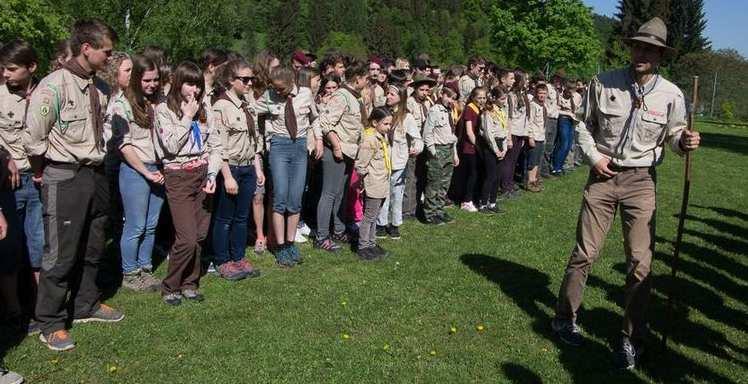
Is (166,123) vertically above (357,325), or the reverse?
(166,123)

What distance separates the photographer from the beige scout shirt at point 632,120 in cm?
463

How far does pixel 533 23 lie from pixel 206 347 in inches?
2110

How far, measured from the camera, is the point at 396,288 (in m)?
6.30

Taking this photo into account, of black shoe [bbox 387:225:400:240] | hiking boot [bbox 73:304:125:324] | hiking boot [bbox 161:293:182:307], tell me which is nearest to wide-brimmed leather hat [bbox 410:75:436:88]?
black shoe [bbox 387:225:400:240]

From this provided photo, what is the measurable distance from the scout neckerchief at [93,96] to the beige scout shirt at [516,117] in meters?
7.73

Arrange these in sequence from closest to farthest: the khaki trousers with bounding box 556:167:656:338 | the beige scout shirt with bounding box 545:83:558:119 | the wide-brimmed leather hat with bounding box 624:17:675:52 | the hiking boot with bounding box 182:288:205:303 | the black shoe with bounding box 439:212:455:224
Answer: the wide-brimmed leather hat with bounding box 624:17:675:52 < the khaki trousers with bounding box 556:167:656:338 < the hiking boot with bounding box 182:288:205:303 < the black shoe with bounding box 439:212:455:224 < the beige scout shirt with bounding box 545:83:558:119

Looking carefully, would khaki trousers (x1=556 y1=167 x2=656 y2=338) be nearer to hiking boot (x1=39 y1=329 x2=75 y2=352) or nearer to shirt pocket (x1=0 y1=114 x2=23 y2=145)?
hiking boot (x1=39 y1=329 x2=75 y2=352)

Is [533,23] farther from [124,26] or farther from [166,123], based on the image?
[166,123]

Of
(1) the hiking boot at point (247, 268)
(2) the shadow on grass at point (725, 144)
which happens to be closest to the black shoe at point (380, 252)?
(1) the hiking boot at point (247, 268)

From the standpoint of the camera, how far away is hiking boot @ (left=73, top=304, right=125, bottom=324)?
5.25 meters

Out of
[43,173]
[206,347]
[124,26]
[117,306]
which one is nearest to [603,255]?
[206,347]

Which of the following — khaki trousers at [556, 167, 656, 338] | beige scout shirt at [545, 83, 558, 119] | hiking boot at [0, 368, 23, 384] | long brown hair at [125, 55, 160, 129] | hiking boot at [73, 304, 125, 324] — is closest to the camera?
hiking boot at [0, 368, 23, 384]

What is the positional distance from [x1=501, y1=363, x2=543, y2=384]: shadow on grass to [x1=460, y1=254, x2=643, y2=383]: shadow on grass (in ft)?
0.06

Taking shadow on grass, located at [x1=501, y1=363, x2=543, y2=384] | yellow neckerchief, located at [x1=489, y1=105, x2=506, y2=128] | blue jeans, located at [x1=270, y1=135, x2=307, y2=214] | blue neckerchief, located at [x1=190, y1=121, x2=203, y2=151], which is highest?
yellow neckerchief, located at [x1=489, y1=105, x2=506, y2=128]
